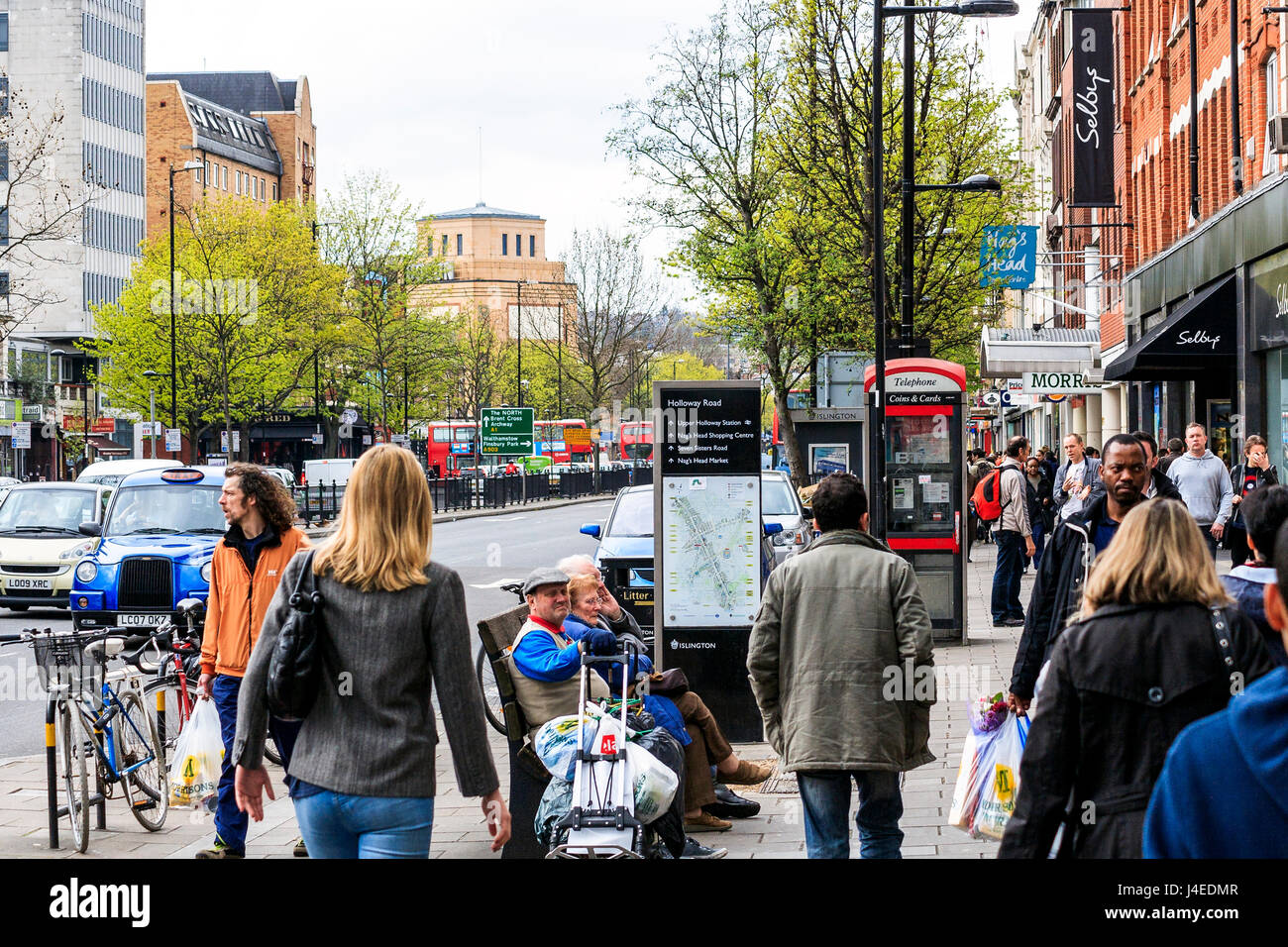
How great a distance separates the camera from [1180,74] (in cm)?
2816

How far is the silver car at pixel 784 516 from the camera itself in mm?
17859

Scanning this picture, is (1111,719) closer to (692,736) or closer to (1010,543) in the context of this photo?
(692,736)

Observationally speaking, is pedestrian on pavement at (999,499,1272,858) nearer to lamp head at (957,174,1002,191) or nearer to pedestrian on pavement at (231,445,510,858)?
pedestrian on pavement at (231,445,510,858)

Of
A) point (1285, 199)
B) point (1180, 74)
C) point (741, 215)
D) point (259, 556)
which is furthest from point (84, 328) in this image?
point (259, 556)

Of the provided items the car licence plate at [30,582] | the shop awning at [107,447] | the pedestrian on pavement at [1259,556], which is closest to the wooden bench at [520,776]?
the pedestrian on pavement at [1259,556]

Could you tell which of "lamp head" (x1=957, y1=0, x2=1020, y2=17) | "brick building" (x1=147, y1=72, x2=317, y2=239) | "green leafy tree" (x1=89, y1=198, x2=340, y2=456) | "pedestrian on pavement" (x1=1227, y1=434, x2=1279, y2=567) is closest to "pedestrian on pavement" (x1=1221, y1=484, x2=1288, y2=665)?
"pedestrian on pavement" (x1=1227, y1=434, x2=1279, y2=567)

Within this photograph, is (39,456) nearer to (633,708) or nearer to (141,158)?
(141,158)

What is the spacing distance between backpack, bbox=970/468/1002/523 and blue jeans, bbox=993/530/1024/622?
206 millimetres

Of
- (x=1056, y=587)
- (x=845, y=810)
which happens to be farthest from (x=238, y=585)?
(x=1056, y=587)

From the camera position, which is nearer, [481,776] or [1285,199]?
[481,776]

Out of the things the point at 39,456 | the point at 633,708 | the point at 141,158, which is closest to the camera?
the point at 633,708

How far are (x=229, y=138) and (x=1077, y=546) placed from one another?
115035 mm
